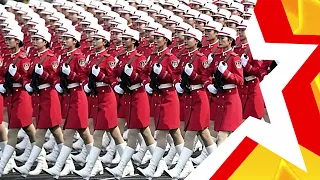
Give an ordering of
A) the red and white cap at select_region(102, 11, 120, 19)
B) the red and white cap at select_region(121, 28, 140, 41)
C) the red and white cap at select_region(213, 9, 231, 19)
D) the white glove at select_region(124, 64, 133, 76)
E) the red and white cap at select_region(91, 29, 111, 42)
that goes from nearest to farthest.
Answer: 1. the white glove at select_region(124, 64, 133, 76)
2. the red and white cap at select_region(121, 28, 140, 41)
3. the red and white cap at select_region(91, 29, 111, 42)
4. the red and white cap at select_region(213, 9, 231, 19)
5. the red and white cap at select_region(102, 11, 120, 19)

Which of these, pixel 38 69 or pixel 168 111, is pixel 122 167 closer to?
pixel 168 111

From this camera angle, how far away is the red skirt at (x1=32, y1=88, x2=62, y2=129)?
9734mm

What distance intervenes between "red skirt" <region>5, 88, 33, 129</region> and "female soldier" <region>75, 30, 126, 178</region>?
698 mm

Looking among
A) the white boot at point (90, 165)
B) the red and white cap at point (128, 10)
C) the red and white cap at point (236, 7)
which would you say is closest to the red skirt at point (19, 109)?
the white boot at point (90, 165)

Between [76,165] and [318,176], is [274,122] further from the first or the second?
[76,165]

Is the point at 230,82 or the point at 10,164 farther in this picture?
the point at 10,164

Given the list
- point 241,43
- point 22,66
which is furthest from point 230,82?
point 22,66

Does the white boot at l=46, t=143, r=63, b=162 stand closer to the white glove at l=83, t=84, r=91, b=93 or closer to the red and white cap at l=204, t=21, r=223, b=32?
the white glove at l=83, t=84, r=91, b=93

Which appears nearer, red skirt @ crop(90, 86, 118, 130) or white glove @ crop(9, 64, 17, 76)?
red skirt @ crop(90, 86, 118, 130)

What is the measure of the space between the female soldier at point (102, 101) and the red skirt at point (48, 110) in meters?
0.39

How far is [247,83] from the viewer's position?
32.7ft

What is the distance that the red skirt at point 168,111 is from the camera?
29.6ft

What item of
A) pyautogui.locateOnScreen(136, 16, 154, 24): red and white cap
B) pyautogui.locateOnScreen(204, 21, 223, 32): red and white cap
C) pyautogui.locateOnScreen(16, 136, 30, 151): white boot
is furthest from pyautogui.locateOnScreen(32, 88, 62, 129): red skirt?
pyautogui.locateOnScreen(204, 21, 223, 32): red and white cap

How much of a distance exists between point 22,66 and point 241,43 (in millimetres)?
2229
